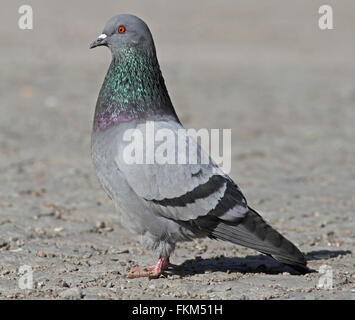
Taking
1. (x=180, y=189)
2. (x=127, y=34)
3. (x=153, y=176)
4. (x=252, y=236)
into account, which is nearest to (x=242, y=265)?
(x=252, y=236)

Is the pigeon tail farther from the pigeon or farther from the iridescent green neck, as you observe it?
the iridescent green neck

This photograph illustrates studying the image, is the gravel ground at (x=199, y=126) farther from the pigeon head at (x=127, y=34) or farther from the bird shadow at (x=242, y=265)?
the pigeon head at (x=127, y=34)

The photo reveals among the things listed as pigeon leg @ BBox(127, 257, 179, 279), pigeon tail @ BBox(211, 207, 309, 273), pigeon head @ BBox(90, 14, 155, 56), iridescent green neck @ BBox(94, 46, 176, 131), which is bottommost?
pigeon leg @ BBox(127, 257, 179, 279)

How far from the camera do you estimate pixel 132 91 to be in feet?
14.5

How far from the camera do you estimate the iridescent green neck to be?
439cm

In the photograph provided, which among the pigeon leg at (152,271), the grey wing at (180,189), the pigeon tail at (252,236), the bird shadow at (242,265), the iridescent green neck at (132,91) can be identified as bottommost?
the bird shadow at (242,265)

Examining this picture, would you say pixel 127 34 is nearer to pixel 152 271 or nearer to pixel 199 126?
pixel 152 271

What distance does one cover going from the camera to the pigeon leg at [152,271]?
4.42 m

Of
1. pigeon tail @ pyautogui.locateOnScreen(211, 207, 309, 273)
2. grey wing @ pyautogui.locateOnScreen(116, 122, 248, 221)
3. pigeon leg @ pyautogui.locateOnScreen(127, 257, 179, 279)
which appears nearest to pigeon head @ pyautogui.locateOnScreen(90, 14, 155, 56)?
grey wing @ pyautogui.locateOnScreen(116, 122, 248, 221)

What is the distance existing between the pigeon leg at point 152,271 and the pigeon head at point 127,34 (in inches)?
55.9

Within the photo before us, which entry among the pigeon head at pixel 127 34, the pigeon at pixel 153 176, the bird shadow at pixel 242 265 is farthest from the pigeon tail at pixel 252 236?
the pigeon head at pixel 127 34

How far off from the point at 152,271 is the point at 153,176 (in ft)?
2.33

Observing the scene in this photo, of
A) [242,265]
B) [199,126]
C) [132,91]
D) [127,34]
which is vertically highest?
[127,34]
